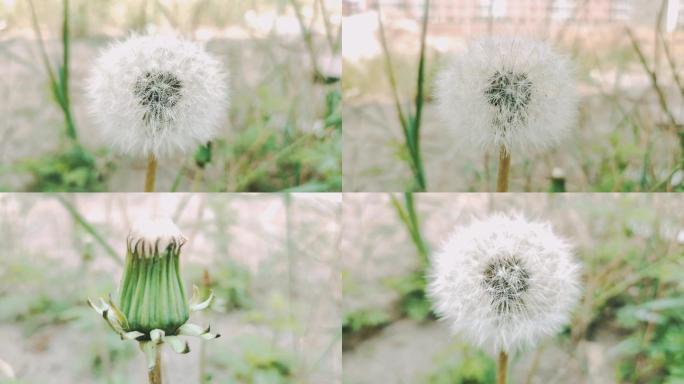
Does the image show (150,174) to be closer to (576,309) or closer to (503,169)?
(503,169)

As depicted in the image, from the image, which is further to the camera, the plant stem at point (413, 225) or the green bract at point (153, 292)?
the plant stem at point (413, 225)

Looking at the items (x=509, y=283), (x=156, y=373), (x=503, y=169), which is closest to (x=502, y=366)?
(x=509, y=283)

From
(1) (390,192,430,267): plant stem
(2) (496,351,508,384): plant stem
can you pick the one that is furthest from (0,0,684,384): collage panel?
(2) (496,351,508,384): plant stem

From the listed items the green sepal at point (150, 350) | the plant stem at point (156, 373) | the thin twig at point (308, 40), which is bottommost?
the plant stem at point (156, 373)

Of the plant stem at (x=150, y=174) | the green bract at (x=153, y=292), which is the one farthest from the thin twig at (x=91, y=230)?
the green bract at (x=153, y=292)

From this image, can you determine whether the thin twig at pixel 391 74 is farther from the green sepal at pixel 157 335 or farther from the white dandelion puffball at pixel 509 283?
the green sepal at pixel 157 335

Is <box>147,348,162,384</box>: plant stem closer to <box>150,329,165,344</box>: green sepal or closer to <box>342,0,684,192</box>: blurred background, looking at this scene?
<box>150,329,165,344</box>: green sepal
